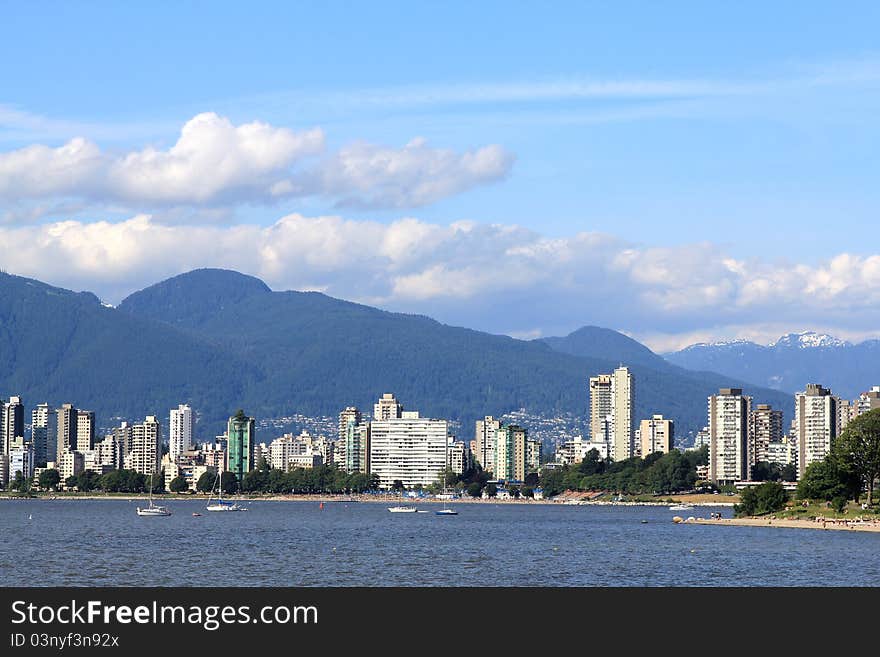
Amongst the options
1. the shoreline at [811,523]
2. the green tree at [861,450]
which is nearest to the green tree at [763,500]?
the shoreline at [811,523]

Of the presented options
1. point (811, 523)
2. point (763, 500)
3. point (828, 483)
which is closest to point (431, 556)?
point (811, 523)

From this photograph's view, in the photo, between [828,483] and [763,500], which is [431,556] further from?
[763,500]

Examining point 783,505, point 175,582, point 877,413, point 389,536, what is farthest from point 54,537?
point 877,413

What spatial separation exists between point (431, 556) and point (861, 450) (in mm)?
66667

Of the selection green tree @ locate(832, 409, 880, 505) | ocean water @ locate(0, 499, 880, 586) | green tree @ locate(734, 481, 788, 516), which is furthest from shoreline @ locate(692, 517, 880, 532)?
green tree @ locate(832, 409, 880, 505)

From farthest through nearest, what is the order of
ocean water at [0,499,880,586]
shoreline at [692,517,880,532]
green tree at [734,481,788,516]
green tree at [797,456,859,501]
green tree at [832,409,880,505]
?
1. green tree at [734,481,788,516]
2. green tree at [797,456,859,501]
3. green tree at [832,409,880,505]
4. shoreline at [692,517,880,532]
5. ocean water at [0,499,880,586]

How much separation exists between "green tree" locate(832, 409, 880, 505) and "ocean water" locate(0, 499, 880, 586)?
1195 centimetres

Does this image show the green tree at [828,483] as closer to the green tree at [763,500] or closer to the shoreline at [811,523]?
the green tree at [763,500]

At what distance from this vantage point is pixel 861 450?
496ft

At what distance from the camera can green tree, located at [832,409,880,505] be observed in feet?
490

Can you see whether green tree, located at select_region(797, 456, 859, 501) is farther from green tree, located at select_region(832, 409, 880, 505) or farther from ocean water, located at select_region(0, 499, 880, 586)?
ocean water, located at select_region(0, 499, 880, 586)
